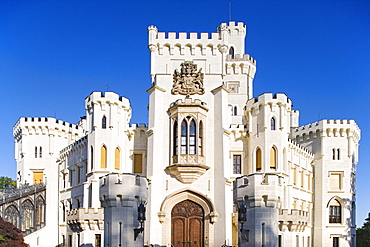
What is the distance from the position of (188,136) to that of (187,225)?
6.94 metres

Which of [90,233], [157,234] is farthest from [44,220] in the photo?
[157,234]

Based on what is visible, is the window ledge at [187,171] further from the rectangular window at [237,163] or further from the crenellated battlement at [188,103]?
the crenellated battlement at [188,103]

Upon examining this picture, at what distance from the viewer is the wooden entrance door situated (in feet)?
134

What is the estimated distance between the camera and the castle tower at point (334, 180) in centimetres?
5081

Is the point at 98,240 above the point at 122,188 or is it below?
below

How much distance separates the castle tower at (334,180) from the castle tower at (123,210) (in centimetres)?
2820

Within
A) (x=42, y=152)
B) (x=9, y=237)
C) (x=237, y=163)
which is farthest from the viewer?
(x=42, y=152)

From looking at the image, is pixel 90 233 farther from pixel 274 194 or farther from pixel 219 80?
pixel 274 194

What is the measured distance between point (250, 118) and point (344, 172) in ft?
43.2

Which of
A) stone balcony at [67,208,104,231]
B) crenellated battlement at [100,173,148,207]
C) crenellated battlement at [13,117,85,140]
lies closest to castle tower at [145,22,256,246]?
stone balcony at [67,208,104,231]

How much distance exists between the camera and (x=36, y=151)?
53.0 meters

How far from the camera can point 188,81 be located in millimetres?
42938

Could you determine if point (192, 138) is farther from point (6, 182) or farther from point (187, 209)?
point (6, 182)

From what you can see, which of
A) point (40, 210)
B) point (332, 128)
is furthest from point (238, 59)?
point (40, 210)
